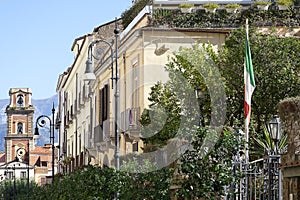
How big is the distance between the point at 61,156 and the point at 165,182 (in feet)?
144

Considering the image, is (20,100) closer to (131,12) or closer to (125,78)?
Answer: (131,12)

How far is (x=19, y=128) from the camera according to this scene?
11438cm

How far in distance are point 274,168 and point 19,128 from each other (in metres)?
101

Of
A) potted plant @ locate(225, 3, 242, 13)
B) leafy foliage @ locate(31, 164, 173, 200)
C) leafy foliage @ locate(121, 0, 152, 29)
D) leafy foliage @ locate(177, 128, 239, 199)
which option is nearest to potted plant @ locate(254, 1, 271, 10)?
potted plant @ locate(225, 3, 242, 13)

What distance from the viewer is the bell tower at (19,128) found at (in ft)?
371

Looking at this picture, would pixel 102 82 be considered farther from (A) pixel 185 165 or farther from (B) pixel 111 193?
(A) pixel 185 165

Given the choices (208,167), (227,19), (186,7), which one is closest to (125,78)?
(186,7)

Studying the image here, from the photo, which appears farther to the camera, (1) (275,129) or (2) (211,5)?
(2) (211,5)

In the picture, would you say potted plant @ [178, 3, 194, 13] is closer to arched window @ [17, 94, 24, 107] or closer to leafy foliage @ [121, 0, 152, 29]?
leafy foliage @ [121, 0, 152, 29]

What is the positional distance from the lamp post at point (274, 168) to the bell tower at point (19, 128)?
9860 cm

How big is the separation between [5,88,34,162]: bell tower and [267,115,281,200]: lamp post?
98.6 m

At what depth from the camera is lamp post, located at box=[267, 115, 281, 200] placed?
576 inches

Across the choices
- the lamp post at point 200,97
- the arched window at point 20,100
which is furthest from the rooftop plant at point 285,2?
the arched window at point 20,100

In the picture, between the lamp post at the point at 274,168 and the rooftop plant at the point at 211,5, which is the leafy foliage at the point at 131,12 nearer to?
the rooftop plant at the point at 211,5
